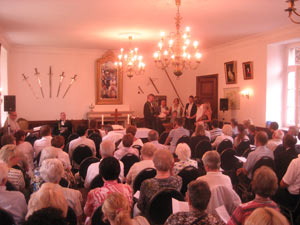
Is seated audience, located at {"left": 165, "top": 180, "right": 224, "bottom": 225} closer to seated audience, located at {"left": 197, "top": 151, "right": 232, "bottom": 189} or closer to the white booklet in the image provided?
the white booklet

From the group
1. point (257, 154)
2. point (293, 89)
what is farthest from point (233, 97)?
point (257, 154)

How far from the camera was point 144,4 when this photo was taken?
236 inches

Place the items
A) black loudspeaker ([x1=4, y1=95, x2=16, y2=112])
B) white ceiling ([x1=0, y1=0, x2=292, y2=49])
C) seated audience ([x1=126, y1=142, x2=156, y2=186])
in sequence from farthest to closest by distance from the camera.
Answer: black loudspeaker ([x1=4, y1=95, x2=16, y2=112]), white ceiling ([x1=0, y1=0, x2=292, y2=49]), seated audience ([x1=126, y1=142, x2=156, y2=186])

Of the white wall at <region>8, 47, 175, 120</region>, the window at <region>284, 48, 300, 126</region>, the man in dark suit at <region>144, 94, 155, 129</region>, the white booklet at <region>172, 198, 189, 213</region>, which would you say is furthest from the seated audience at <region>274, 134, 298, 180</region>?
the white wall at <region>8, 47, 175, 120</region>

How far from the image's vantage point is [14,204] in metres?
2.63

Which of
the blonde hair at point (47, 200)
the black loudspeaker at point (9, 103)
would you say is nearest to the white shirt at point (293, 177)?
the blonde hair at point (47, 200)

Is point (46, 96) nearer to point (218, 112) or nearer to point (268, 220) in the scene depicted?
point (218, 112)

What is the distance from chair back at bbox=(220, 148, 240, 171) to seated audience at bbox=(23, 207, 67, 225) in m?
3.86

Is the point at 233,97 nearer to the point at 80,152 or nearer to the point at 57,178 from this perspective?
the point at 80,152

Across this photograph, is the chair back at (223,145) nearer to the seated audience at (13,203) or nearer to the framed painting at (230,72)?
the seated audience at (13,203)

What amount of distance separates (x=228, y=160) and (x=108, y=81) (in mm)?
8552

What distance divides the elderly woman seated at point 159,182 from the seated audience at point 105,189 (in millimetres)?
174

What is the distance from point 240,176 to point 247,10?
3.73 meters

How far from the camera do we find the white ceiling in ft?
19.9
